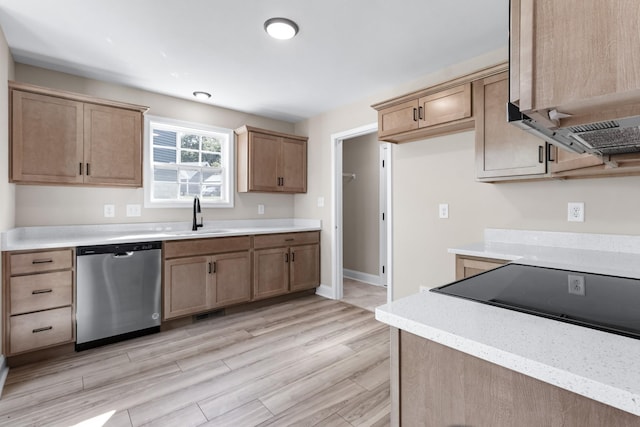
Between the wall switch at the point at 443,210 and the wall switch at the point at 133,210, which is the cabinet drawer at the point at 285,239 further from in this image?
the wall switch at the point at 443,210

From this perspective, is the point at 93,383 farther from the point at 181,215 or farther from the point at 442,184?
the point at 442,184

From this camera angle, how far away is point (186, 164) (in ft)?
12.2

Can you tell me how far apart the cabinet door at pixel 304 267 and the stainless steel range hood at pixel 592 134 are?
10.4ft

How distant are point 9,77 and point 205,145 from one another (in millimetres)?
1776

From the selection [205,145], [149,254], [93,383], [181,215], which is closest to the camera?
[93,383]

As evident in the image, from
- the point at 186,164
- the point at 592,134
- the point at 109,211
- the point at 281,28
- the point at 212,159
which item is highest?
the point at 281,28

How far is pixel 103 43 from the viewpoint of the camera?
243cm

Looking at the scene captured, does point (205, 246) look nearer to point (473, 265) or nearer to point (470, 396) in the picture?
point (473, 265)

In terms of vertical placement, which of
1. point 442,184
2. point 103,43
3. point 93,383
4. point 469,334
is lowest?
point 93,383

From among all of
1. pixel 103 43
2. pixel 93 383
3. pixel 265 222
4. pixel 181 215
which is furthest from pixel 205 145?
pixel 93 383

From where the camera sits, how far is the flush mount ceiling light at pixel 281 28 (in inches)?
85.4

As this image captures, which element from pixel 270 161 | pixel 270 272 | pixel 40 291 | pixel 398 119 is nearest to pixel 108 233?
pixel 40 291

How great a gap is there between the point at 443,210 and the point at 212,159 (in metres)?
2.83

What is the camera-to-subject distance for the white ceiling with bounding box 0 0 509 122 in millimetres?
2035
